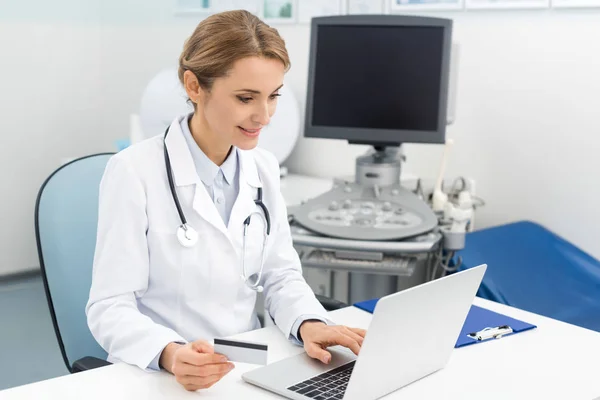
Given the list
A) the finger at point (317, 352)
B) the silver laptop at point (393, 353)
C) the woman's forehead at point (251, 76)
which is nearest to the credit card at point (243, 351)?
the silver laptop at point (393, 353)

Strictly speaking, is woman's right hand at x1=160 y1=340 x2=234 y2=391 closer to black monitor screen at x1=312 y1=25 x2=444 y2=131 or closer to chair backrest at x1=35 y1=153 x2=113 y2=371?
chair backrest at x1=35 y1=153 x2=113 y2=371

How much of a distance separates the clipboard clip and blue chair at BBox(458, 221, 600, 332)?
0.70 metres

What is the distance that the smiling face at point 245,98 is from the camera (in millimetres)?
1365

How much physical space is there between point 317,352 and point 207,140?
44cm

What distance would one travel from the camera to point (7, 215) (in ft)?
12.0

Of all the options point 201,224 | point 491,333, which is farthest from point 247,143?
point 491,333

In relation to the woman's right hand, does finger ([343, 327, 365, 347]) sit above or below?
below

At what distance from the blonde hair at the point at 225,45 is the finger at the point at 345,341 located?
48 cm

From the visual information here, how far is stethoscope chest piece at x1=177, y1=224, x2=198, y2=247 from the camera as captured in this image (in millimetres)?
1383

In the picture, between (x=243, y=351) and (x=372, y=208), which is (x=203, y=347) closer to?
(x=243, y=351)

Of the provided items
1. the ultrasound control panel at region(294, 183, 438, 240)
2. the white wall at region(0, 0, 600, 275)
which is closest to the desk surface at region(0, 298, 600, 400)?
the ultrasound control panel at region(294, 183, 438, 240)

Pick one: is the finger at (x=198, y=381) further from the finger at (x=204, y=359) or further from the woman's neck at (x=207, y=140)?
the woman's neck at (x=207, y=140)

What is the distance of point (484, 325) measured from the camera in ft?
5.00

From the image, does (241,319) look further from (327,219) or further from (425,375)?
(327,219)
